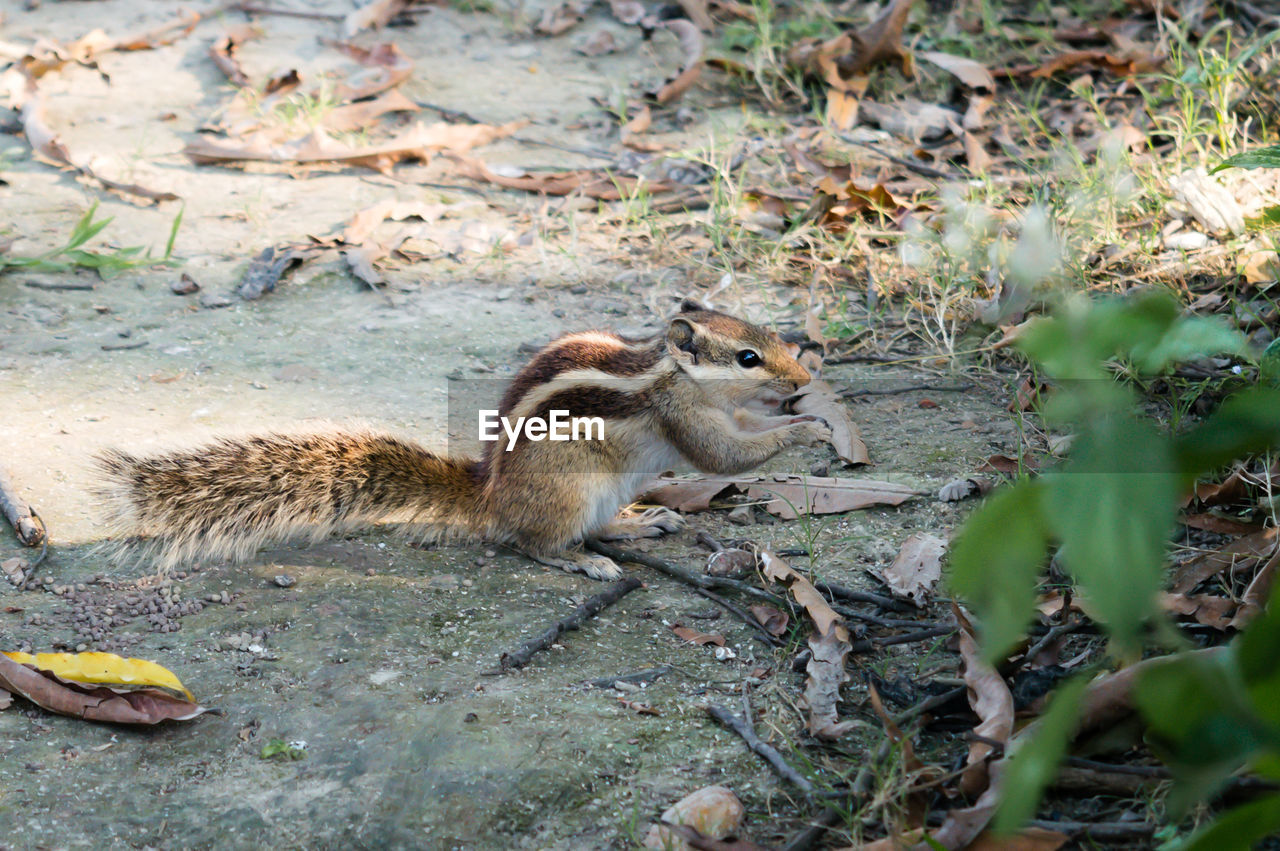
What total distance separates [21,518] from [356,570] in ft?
2.79

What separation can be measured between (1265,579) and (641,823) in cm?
116

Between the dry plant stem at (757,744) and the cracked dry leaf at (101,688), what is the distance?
1.00m

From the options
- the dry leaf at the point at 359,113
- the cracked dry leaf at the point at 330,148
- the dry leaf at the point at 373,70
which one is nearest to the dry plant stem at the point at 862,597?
the cracked dry leaf at the point at 330,148

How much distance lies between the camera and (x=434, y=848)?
5.72 ft

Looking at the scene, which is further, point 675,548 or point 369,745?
point 675,548

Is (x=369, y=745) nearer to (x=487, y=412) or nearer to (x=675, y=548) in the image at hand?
(x=675, y=548)

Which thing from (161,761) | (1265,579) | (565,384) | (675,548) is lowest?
(675,548)

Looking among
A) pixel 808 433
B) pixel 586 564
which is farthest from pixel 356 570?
pixel 808 433

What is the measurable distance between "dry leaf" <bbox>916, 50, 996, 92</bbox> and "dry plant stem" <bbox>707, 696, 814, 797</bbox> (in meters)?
4.17

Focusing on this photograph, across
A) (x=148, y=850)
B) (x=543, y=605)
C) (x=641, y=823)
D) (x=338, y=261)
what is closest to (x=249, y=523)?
Result: (x=543, y=605)

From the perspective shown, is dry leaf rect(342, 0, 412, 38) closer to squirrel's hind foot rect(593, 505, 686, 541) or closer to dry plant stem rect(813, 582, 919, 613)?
squirrel's hind foot rect(593, 505, 686, 541)

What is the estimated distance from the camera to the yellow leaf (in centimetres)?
202

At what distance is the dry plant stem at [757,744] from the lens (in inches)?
72.1

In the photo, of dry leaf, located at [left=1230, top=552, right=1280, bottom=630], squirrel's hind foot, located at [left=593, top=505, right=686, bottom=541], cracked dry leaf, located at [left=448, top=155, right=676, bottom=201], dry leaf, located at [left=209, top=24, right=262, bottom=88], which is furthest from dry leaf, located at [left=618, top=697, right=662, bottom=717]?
dry leaf, located at [left=209, top=24, right=262, bottom=88]
